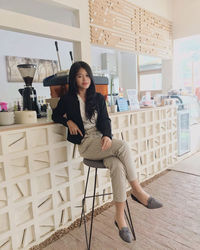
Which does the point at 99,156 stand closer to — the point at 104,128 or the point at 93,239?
the point at 104,128

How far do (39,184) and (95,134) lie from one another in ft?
1.79

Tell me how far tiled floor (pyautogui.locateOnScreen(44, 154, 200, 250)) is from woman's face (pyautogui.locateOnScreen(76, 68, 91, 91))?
44.1 inches

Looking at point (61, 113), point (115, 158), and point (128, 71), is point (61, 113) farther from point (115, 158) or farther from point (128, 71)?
point (128, 71)

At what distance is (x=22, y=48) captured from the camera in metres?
4.52

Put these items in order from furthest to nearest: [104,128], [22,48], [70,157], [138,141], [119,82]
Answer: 1. [119,82]
2. [22,48]
3. [138,141]
4. [70,157]
5. [104,128]

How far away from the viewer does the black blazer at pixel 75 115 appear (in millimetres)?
1550

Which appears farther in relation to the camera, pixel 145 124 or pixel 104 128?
pixel 145 124

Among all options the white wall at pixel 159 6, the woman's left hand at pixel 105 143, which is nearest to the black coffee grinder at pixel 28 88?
the woman's left hand at pixel 105 143

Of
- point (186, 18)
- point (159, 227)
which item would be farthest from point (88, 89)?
point (186, 18)

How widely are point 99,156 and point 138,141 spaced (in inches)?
42.4

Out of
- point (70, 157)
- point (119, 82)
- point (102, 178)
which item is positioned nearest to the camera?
point (70, 157)

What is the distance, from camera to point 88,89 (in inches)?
63.8

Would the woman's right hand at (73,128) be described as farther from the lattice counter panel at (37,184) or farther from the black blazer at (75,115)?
the lattice counter panel at (37,184)

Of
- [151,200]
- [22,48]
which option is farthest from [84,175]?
[22,48]
